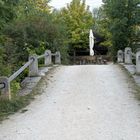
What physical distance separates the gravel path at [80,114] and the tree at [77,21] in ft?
92.5

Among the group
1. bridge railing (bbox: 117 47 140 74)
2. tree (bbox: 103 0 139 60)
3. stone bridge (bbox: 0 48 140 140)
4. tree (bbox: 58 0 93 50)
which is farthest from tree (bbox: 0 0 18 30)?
tree (bbox: 58 0 93 50)

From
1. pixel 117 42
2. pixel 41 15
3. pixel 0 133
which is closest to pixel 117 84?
pixel 0 133

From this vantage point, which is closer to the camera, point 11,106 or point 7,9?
point 11,106

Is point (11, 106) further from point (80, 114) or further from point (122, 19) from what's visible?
point (122, 19)

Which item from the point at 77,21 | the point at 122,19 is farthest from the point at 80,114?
the point at 77,21

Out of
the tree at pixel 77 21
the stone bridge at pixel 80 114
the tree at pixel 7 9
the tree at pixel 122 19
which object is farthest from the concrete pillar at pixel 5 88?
the tree at pixel 77 21

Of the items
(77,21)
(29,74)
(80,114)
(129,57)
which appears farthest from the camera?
(77,21)

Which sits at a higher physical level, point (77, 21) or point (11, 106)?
point (77, 21)

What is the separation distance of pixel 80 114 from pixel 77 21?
35652 mm

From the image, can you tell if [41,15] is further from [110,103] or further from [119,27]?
[110,103]

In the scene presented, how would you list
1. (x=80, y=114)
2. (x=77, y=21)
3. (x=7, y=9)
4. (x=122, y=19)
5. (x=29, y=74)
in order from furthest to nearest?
(x=77, y=21) → (x=122, y=19) → (x=29, y=74) → (x=7, y=9) → (x=80, y=114)

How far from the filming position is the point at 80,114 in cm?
929

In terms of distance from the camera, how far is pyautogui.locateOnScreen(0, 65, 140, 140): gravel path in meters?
7.73

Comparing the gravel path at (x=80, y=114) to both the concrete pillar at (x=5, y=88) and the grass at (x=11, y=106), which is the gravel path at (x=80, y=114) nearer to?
the grass at (x=11, y=106)
